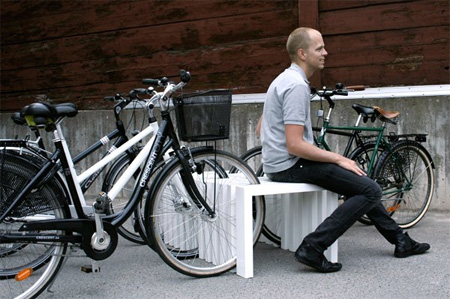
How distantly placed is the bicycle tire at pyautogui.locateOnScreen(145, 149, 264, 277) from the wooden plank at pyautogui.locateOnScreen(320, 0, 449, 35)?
3.01m

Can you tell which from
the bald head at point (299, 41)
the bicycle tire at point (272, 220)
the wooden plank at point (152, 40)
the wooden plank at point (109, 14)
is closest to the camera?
the bald head at point (299, 41)

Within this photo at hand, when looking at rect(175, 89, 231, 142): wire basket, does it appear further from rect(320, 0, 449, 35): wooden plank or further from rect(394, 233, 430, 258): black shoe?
rect(320, 0, 449, 35): wooden plank

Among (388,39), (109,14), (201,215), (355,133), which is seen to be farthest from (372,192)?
(109,14)

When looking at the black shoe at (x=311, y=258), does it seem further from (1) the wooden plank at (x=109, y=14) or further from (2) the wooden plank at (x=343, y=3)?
(1) the wooden plank at (x=109, y=14)

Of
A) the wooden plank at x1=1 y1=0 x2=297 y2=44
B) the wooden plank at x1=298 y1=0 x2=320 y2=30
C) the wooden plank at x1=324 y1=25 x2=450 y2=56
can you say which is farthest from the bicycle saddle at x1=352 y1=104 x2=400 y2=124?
the wooden plank at x1=1 y1=0 x2=297 y2=44

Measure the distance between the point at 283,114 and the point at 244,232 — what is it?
85cm

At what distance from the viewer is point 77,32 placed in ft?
28.0

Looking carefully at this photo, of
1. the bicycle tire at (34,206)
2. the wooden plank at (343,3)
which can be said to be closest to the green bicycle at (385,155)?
the wooden plank at (343,3)

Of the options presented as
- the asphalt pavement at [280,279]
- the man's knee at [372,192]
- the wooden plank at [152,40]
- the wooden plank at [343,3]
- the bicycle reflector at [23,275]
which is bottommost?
the asphalt pavement at [280,279]

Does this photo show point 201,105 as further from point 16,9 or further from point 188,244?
point 16,9

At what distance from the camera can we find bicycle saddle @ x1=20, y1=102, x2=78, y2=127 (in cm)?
380

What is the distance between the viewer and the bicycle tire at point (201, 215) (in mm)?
4172

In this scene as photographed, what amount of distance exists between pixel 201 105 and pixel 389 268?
176 cm

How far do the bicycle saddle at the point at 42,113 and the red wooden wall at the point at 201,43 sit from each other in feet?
12.8
